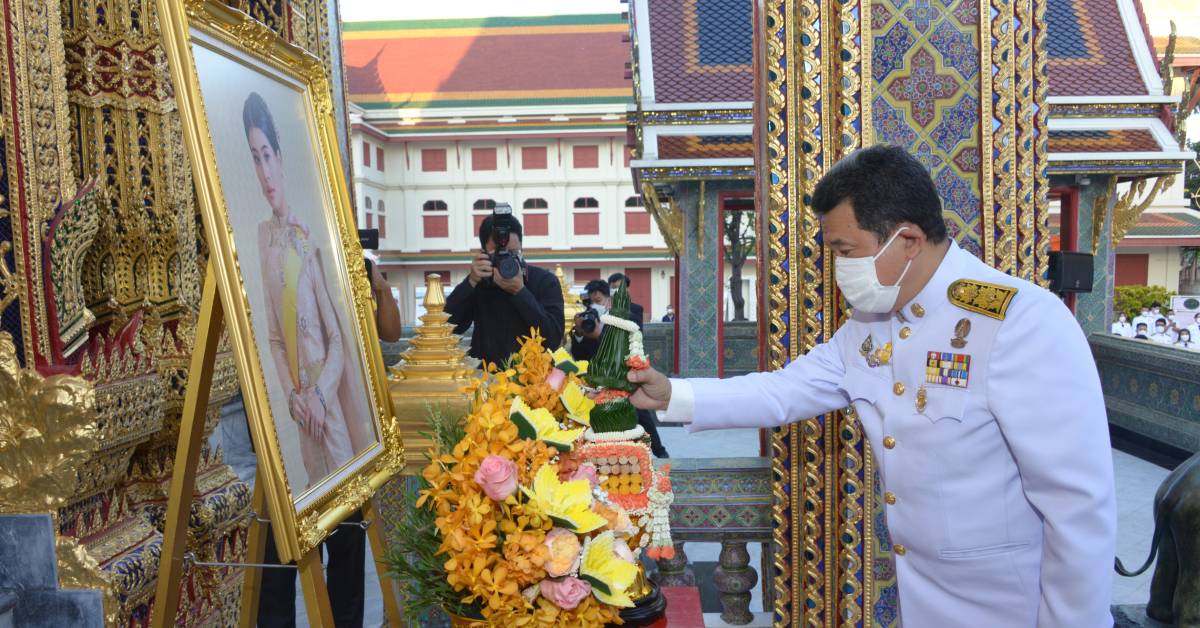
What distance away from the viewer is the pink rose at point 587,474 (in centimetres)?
155

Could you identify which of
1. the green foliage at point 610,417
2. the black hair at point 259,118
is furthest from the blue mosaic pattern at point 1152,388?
the black hair at point 259,118

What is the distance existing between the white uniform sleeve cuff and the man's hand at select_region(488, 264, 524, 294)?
1.38 m

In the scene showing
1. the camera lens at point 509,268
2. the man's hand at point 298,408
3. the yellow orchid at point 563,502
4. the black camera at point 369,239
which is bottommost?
the yellow orchid at point 563,502

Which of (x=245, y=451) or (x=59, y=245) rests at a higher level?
(x=59, y=245)

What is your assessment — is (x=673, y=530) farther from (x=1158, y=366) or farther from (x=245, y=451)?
(x=1158, y=366)

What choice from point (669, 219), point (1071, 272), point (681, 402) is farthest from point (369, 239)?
point (669, 219)

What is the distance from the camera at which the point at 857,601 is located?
90.3 inches

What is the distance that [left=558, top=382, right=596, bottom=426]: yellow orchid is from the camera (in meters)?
1.68

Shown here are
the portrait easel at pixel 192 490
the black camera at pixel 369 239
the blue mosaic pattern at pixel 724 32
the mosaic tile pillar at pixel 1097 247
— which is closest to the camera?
the portrait easel at pixel 192 490

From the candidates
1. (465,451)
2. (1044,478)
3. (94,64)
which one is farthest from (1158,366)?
(94,64)

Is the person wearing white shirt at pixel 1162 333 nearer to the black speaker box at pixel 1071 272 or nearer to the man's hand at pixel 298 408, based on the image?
the black speaker box at pixel 1071 272

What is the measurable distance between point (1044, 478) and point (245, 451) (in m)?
5.97

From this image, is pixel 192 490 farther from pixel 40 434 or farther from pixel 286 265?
pixel 40 434

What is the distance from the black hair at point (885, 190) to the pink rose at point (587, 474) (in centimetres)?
71
